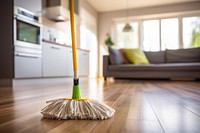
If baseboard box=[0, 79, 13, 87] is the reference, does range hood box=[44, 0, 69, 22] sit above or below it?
above

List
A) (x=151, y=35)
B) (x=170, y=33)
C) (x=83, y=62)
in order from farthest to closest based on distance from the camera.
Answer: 1. (x=151, y=35)
2. (x=170, y=33)
3. (x=83, y=62)

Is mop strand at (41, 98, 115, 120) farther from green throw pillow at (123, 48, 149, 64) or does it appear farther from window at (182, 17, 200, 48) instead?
window at (182, 17, 200, 48)

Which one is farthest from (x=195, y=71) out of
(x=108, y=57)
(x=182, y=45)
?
(x=182, y=45)

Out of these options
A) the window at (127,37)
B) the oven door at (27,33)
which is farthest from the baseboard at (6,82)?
the window at (127,37)

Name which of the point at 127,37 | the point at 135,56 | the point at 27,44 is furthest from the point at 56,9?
the point at 127,37

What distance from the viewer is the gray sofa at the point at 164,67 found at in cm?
366

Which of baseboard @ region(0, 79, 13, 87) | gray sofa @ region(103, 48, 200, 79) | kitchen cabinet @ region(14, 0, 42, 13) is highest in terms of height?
kitchen cabinet @ region(14, 0, 42, 13)

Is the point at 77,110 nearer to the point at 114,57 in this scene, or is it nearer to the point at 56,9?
the point at 56,9

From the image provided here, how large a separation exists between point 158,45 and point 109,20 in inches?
81.9

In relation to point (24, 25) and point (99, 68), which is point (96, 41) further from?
point (24, 25)

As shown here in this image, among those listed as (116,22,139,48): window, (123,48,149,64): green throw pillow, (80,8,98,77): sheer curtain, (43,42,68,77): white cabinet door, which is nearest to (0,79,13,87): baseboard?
(43,42,68,77): white cabinet door

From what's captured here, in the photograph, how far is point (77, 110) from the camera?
731 mm

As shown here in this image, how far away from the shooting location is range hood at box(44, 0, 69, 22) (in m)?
3.67

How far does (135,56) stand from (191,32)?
123 inches
